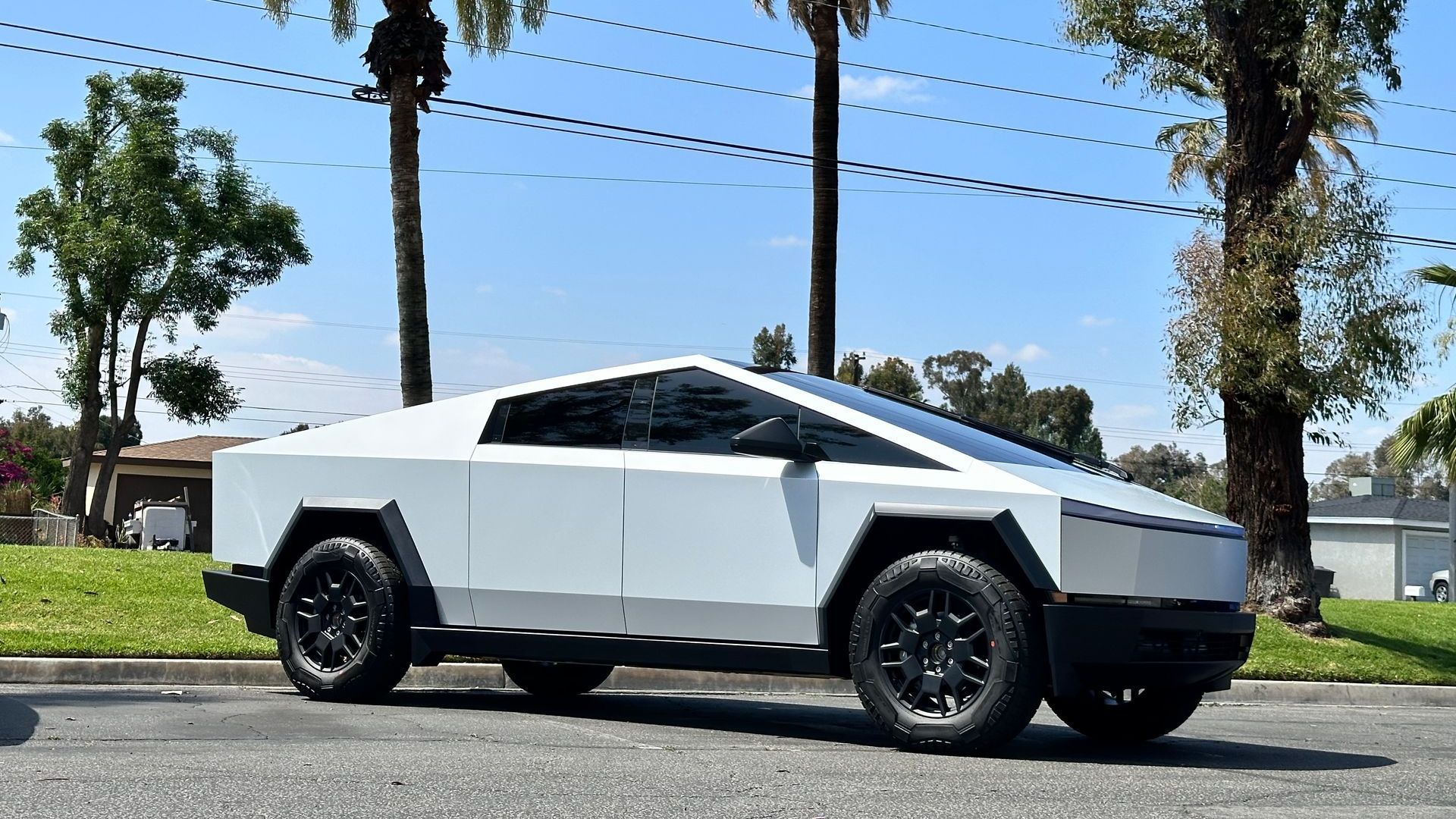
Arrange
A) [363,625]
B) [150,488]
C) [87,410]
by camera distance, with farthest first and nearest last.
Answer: [150,488] → [87,410] → [363,625]

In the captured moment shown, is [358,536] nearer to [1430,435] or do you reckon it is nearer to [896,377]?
[1430,435]

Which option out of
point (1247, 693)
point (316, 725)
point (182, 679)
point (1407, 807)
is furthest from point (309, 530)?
point (1247, 693)

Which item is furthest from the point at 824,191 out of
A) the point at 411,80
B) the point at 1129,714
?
the point at 1129,714

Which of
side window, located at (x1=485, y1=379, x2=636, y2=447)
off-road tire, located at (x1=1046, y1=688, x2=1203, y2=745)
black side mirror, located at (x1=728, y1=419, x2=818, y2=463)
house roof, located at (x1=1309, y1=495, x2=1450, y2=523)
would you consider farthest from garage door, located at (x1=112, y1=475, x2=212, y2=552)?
black side mirror, located at (x1=728, y1=419, x2=818, y2=463)

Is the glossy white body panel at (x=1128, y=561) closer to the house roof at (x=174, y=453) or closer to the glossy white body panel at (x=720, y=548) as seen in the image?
the glossy white body panel at (x=720, y=548)

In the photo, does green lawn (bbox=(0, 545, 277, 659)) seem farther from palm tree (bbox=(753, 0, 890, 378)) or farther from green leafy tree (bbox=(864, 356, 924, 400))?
green leafy tree (bbox=(864, 356, 924, 400))

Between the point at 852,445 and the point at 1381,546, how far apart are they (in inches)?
1941

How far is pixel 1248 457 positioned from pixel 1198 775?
10913 mm

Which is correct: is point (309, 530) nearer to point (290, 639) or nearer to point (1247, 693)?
point (290, 639)

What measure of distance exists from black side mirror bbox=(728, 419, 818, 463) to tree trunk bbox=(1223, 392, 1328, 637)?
1072 cm

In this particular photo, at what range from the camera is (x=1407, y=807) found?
16.0 feet

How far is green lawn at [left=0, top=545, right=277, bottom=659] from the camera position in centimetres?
953

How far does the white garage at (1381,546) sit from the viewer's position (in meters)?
49.6

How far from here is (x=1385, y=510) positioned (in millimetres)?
50594
